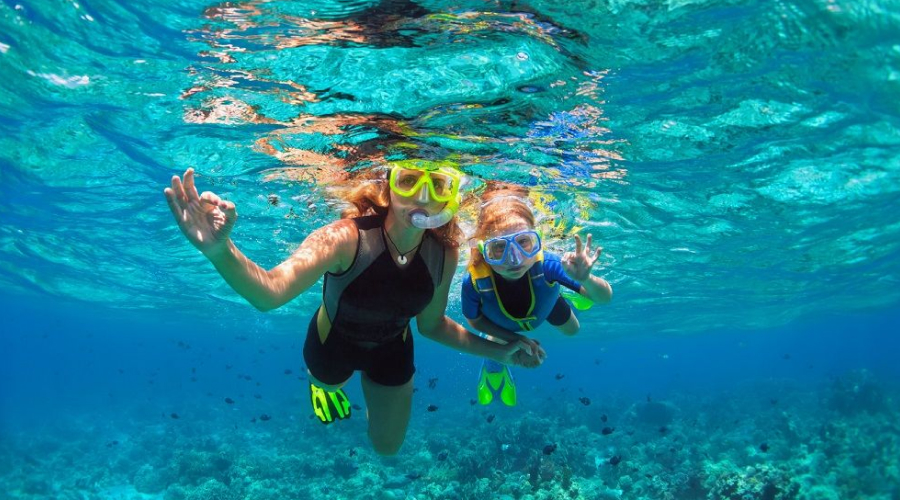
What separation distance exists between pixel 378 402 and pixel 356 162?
7.63m

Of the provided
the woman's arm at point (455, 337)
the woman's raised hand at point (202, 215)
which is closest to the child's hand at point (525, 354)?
the woman's arm at point (455, 337)

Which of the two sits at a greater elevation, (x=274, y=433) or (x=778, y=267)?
(x=778, y=267)

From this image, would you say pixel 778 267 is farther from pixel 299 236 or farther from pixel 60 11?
pixel 60 11

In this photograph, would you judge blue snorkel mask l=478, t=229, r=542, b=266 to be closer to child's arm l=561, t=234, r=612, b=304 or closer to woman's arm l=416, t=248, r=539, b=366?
child's arm l=561, t=234, r=612, b=304

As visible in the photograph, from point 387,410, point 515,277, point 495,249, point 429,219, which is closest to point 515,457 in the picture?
point 515,277

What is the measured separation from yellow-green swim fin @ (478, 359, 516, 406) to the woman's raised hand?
5770 millimetres

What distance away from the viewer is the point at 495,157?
11.5m

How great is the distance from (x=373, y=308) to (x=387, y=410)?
162 centimetres

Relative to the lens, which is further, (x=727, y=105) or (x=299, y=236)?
(x=299, y=236)

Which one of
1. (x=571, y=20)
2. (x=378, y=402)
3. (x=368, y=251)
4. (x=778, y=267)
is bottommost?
(x=778, y=267)

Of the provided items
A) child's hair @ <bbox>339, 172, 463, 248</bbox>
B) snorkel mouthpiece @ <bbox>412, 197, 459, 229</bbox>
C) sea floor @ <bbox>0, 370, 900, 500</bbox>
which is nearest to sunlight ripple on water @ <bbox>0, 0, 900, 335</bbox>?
child's hair @ <bbox>339, 172, 463, 248</bbox>

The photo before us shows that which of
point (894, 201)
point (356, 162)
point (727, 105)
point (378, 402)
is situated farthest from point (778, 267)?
point (378, 402)

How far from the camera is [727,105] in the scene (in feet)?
32.3

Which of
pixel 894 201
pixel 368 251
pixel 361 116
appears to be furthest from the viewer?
pixel 894 201
